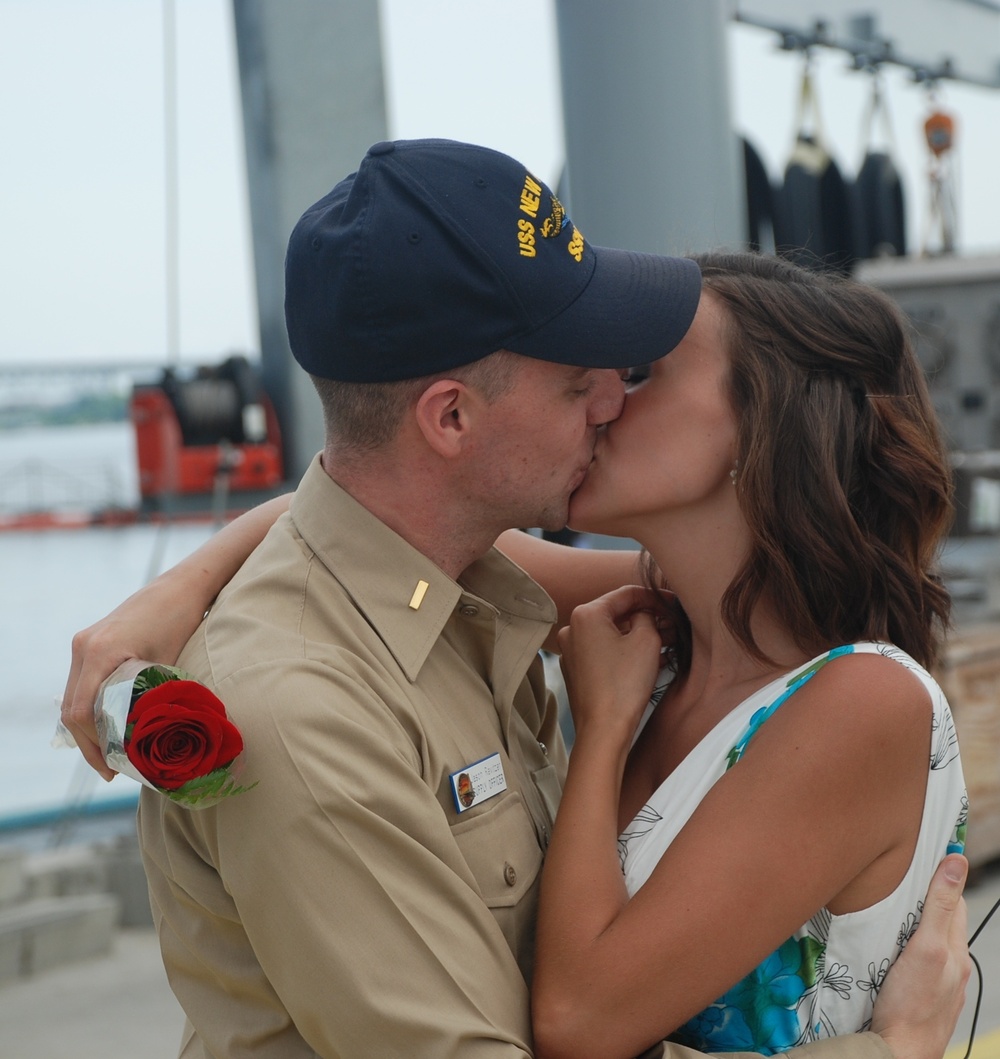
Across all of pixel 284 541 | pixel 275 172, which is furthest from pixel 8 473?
pixel 284 541

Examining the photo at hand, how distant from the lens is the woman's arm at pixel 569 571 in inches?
83.9

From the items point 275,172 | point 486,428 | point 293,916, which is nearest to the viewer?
point 293,916

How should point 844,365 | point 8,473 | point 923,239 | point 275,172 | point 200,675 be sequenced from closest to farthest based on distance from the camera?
point 200,675, point 844,365, point 275,172, point 923,239, point 8,473

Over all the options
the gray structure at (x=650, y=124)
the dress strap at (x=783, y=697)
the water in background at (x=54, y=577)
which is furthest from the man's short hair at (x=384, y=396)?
the water in background at (x=54, y=577)

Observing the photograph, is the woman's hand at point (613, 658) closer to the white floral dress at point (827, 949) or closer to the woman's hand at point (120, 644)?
A: the white floral dress at point (827, 949)

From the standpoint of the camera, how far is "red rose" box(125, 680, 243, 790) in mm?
1198

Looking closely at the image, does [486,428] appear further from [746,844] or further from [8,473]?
[8,473]

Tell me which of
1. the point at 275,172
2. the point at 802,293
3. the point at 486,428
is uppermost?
the point at 275,172

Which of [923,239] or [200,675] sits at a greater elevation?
[923,239]

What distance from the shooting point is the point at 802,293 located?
1730 millimetres

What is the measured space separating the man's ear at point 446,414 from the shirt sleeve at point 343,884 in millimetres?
301

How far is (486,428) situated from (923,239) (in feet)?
17.3

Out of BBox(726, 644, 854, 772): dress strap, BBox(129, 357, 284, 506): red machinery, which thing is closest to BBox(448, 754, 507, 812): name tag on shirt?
BBox(726, 644, 854, 772): dress strap

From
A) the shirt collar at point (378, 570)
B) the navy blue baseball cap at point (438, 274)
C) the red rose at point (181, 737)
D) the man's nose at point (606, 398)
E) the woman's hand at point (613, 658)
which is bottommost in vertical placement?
the woman's hand at point (613, 658)
